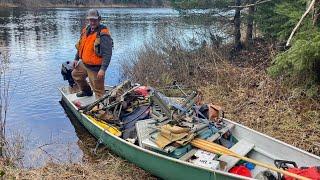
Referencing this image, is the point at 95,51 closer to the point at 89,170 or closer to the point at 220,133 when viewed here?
the point at 89,170

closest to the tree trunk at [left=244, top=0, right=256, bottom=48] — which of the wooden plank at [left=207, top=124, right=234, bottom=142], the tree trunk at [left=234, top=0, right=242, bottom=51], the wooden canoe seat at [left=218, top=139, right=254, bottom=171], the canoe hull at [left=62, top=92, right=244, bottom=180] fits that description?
the tree trunk at [left=234, top=0, right=242, bottom=51]

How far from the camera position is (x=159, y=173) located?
5.80m

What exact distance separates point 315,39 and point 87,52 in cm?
416

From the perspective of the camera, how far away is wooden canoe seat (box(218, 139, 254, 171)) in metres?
5.37

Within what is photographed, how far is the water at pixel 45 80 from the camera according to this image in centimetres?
750

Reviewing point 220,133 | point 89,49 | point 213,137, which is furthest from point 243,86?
point 89,49

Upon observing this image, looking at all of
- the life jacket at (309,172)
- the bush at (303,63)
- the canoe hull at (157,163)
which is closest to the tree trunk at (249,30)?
the bush at (303,63)

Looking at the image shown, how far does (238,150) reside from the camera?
5867 millimetres

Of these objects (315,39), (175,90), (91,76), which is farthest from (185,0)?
(315,39)

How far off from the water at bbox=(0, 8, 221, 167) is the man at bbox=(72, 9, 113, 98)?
1.24m

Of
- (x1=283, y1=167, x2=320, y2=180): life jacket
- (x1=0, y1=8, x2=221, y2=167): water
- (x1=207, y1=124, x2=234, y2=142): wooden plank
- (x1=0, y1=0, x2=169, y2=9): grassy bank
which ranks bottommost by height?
(x1=0, y1=8, x2=221, y2=167): water

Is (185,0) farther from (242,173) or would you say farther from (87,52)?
(242,173)

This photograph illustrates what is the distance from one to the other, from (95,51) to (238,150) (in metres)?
3.51

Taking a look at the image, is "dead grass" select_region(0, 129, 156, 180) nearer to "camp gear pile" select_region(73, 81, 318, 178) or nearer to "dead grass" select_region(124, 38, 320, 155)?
"camp gear pile" select_region(73, 81, 318, 178)
